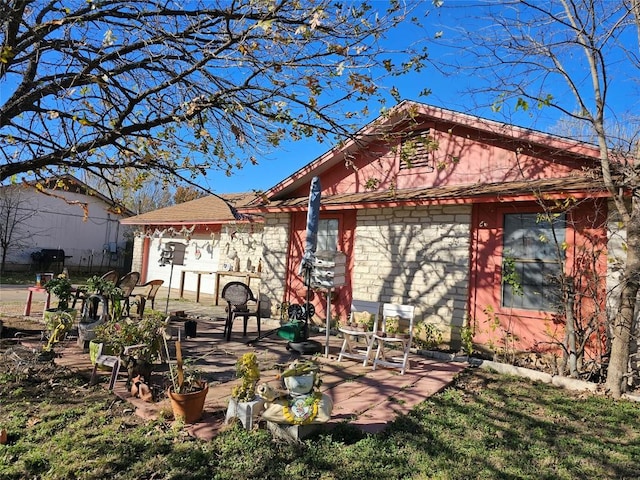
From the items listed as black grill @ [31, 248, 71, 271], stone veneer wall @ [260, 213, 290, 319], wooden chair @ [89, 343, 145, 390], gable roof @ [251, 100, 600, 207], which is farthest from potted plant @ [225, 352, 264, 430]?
black grill @ [31, 248, 71, 271]

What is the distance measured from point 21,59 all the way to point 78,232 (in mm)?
20922

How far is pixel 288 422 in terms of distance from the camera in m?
3.55

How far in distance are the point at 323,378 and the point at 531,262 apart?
3988 mm

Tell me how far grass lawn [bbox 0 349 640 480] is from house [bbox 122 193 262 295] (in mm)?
8165

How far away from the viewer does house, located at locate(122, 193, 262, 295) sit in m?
13.7

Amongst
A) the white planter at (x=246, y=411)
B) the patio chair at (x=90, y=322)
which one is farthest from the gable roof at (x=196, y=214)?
the white planter at (x=246, y=411)

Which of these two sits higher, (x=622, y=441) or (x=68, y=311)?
(x=68, y=311)

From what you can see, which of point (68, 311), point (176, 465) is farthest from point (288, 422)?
point (68, 311)

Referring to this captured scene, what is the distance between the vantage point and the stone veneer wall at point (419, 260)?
24.2 ft

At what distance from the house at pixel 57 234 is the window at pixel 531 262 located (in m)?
18.8

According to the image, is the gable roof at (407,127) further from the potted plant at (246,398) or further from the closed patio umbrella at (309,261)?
the potted plant at (246,398)

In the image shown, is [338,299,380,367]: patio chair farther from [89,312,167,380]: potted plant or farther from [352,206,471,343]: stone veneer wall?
[89,312,167,380]: potted plant

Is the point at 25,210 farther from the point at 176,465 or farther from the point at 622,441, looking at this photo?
the point at 622,441

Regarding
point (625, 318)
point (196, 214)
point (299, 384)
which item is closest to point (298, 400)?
point (299, 384)
